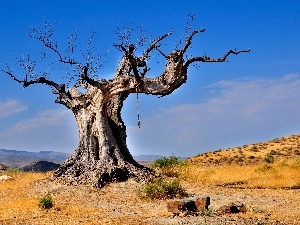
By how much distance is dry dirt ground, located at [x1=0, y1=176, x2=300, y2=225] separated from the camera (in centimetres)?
1265

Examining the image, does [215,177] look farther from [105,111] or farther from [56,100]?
[56,100]

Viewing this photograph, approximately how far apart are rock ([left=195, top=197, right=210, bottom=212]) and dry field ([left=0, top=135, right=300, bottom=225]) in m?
0.67

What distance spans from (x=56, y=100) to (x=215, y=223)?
14.5 m

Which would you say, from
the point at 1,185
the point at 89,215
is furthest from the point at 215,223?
the point at 1,185

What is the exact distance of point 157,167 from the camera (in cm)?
2588

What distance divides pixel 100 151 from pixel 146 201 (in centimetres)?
576

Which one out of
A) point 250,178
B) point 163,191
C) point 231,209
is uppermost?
point 250,178

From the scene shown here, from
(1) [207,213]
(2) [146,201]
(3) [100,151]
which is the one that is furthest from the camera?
(3) [100,151]

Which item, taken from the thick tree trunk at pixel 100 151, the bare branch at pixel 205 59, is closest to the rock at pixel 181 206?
the thick tree trunk at pixel 100 151

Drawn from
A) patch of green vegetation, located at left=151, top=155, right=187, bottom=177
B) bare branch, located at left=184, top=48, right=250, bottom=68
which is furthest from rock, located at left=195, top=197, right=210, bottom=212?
patch of green vegetation, located at left=151, top=155, right=187, bottom=177

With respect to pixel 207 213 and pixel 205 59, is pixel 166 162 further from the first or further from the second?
pixel 207 213

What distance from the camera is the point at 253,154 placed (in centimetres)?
5259

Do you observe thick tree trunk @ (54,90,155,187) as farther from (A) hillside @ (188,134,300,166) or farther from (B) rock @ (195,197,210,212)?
(A) hillside @ (188,134,300,166)

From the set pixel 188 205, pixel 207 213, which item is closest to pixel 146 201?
pixel 188 205
